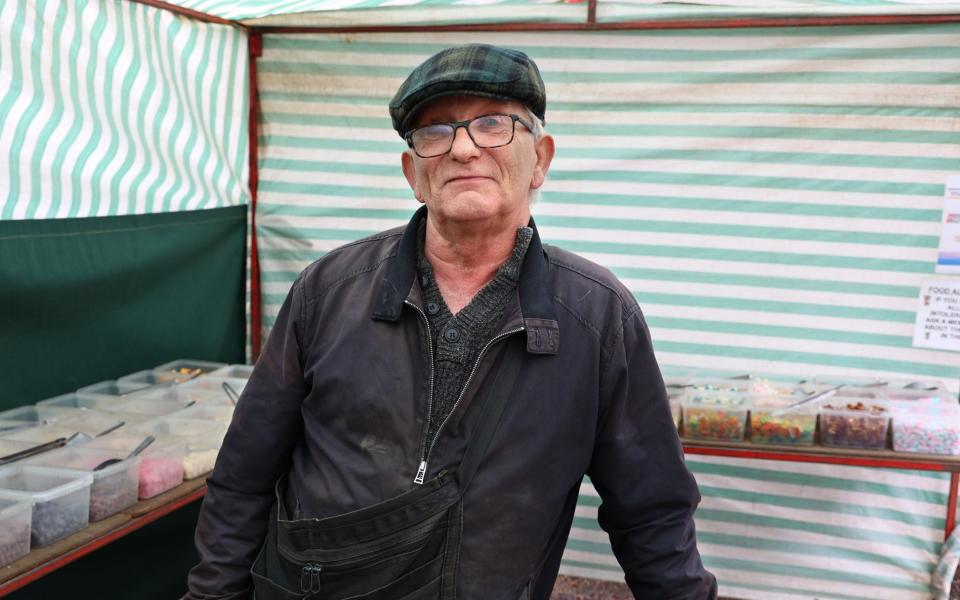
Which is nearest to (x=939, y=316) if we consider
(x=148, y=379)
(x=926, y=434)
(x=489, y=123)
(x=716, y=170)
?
(x=926, y=434)

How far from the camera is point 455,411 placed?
159 cm

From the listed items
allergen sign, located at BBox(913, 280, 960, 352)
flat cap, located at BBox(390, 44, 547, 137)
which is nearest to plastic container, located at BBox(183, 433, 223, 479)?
flat cap, located at BBox(390, 44, 547, 137)

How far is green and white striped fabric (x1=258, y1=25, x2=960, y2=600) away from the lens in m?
3.62

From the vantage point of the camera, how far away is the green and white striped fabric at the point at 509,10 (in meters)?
3.44

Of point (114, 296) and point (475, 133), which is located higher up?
point (475, 133)

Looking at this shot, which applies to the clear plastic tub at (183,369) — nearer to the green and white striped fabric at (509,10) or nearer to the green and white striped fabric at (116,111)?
the green and white striped fabric at (116,111)

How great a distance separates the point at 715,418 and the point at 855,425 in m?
0.53

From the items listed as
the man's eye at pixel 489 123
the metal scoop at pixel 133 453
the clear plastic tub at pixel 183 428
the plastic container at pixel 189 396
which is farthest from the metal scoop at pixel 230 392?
the man's eye at pixel 489 123

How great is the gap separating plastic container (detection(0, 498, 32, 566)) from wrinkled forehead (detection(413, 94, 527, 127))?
1.56m

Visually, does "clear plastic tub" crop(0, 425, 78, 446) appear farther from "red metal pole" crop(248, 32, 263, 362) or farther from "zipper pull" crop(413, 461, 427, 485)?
"zipper pull" crop(413, 461, 427, 485)

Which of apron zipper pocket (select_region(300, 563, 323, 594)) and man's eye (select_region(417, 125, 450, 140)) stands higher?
man's eye (select_region(417, 125, 450, 140))

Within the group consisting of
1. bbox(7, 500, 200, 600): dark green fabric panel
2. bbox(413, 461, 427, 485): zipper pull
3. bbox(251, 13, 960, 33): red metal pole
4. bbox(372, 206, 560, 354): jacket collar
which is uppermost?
bbox(251, 13, 960, 33): red metal pole

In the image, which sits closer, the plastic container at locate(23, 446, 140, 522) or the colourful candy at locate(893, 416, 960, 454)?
the plastic container at locate(23, 446, 140, 522)

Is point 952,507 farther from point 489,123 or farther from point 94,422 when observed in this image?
point 94,422
